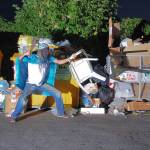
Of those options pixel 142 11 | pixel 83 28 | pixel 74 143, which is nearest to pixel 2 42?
pixel 83 28

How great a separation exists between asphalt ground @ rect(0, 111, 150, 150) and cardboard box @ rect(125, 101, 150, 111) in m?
0.18

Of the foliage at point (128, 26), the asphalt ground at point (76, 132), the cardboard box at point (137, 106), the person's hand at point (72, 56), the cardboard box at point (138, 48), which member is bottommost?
the asphalt ground at point (76, 132)

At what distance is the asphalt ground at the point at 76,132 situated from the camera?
28.1 feet

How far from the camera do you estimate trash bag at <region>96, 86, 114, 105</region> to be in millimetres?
11094

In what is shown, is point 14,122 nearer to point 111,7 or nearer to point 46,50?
point 46,50

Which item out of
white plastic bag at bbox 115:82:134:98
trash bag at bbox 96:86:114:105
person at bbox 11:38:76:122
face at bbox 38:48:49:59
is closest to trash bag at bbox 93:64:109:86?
trash bag at bbox 96:86:114:105

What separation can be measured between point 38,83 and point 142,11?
29.6ft

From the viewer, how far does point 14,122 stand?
1005cm

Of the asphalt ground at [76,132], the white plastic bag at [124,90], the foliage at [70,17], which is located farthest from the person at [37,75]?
the foliage at [70,17]

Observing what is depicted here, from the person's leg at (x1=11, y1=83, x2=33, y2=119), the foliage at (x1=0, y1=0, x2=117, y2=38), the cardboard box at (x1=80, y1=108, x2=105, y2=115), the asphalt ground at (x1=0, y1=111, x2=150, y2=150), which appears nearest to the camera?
the asphalt ground at (x1=0, y1=111, x2=150, y2=150)

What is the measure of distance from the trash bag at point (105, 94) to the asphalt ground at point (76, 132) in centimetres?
51

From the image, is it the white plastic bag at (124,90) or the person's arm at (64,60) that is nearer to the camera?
the person's arm at (64,60)

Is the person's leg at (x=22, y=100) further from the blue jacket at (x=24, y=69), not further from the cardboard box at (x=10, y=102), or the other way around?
the cardboard box at (x=10, y=102)

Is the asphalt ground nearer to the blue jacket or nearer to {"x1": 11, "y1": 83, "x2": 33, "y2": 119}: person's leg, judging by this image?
{"x1": 11, "y1": 83, "x2": 33, "y2": 119}: person's leg
